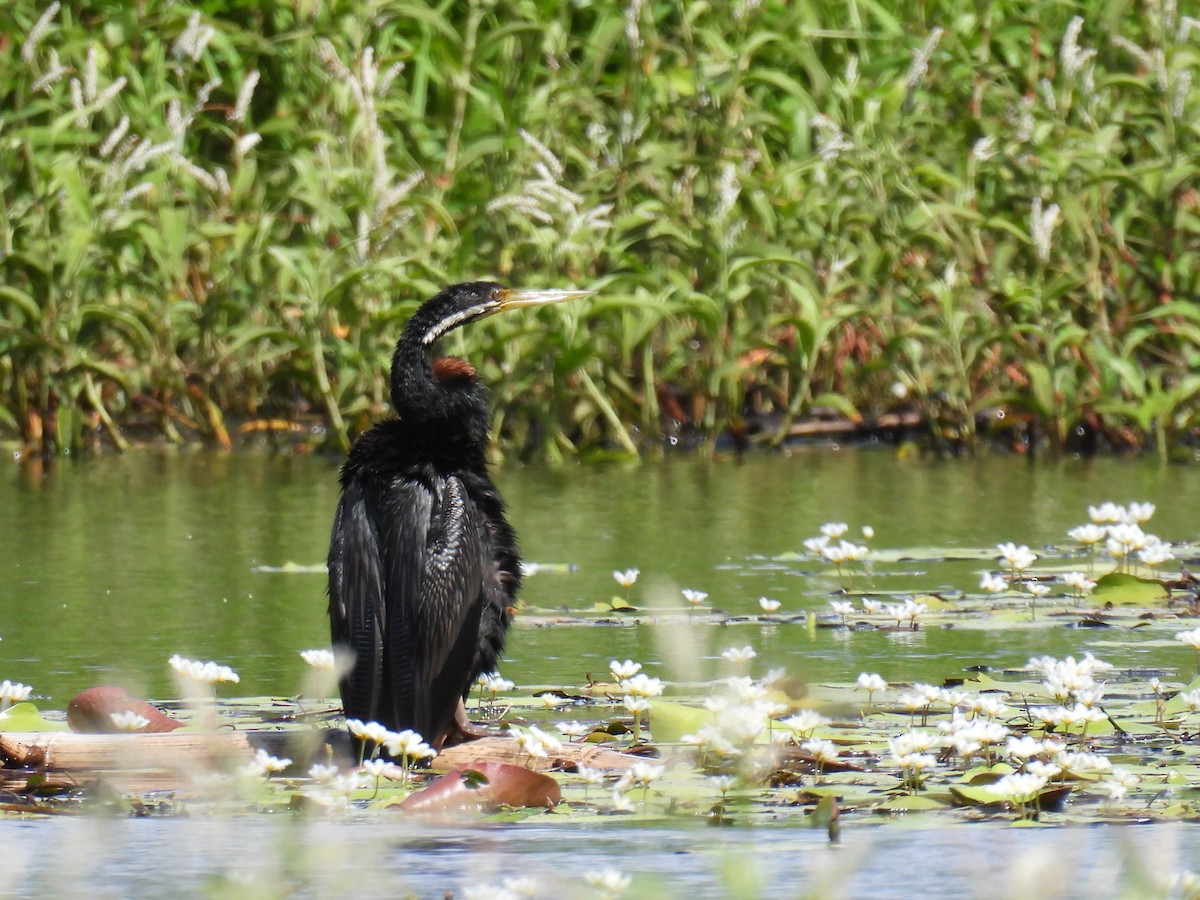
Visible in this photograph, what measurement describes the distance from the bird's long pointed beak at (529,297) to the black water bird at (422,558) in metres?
0.51

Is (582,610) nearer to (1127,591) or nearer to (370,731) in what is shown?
(1127,591)

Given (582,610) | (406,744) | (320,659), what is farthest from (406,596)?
(582,610)

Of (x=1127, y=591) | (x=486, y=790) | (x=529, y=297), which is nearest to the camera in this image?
(x=486, y=790)

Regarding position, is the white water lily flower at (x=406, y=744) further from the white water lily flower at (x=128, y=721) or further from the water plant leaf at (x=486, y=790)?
the white water lily flower at (x=128, y=721)

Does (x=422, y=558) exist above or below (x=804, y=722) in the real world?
above

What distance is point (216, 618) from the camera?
6.45m

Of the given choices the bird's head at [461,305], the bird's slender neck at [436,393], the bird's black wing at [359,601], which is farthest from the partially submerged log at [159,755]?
the bird's head at [461,305]

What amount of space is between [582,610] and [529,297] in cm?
98

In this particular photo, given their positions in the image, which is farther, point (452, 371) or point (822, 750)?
point (452, 371)

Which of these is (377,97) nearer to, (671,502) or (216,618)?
(671,502)

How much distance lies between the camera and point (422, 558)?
484cm

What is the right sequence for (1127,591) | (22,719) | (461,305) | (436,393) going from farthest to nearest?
1. (1127,591)
2. (461,305)
3. (436,393)
4. (22,719)

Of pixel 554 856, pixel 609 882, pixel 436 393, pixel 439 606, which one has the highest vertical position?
pixel 436 393

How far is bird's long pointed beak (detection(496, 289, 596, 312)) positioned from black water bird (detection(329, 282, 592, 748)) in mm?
513
